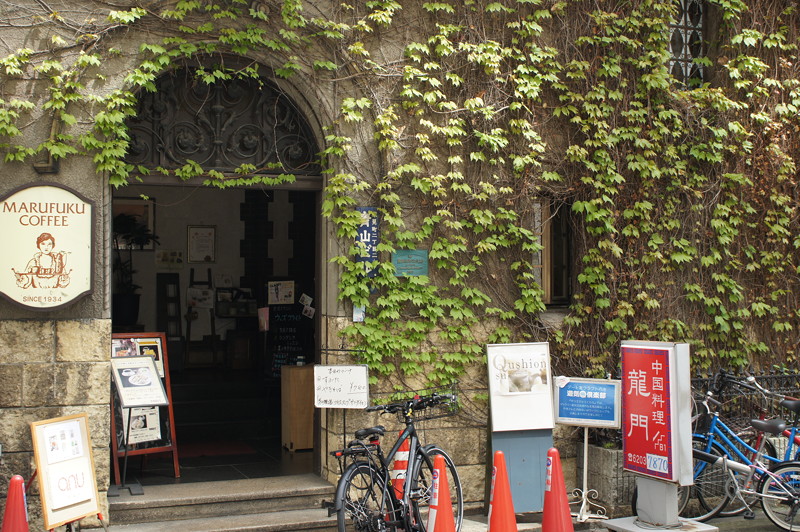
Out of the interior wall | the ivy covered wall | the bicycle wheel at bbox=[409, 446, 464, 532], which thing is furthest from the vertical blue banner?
the interior wall

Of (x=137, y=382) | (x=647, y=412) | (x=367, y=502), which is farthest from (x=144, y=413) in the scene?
(x=647, y=412)

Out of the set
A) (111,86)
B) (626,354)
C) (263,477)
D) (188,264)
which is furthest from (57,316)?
(188,264)

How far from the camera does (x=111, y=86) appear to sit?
7.77 m

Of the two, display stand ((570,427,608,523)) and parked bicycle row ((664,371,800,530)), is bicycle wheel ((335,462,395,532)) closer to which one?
display stand ((570,427,608,523))

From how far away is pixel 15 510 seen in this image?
6.05m

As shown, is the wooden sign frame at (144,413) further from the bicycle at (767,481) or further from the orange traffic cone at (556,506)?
the bicycle at (767,481)

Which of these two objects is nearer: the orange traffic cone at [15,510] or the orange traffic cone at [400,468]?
the orange traffic cone at [15,510]

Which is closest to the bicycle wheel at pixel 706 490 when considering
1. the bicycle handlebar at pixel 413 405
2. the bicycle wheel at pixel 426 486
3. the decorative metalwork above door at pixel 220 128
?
the bicycle wheel at pixel 426 486

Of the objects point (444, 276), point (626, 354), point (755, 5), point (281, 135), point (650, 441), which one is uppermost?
point (755, 5)

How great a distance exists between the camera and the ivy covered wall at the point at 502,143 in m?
7.78

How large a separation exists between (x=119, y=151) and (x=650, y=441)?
17.0 ft

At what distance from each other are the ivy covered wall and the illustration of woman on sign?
0.73 metres

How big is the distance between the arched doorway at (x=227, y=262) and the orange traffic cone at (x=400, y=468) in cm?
167

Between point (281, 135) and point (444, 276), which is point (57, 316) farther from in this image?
point (444, 276)
